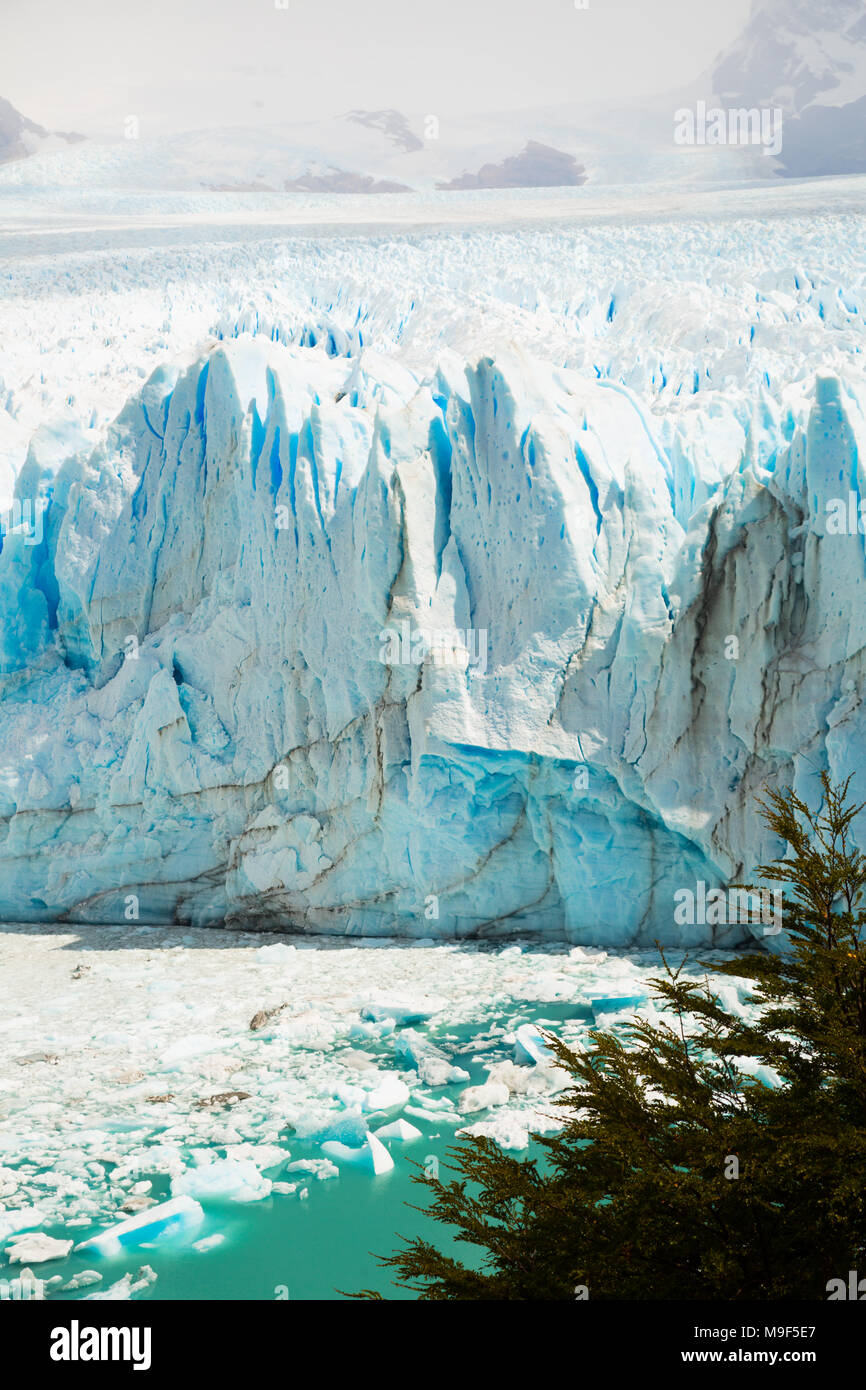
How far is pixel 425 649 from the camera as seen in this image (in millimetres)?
9305

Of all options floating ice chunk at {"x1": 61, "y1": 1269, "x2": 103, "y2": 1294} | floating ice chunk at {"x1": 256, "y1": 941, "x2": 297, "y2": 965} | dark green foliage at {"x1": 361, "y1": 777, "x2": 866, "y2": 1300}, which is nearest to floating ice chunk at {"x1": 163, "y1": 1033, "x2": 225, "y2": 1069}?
floating ice chunk at {"x1": 256, "y1": 941, "x2": 297, "y2": 965}

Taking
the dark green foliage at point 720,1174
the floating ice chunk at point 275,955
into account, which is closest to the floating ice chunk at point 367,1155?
the dark green foliage at point 720,1174

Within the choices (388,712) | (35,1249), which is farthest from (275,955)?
(35,1249)

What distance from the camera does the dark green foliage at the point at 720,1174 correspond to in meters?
2.58

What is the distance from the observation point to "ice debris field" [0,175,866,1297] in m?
7.30

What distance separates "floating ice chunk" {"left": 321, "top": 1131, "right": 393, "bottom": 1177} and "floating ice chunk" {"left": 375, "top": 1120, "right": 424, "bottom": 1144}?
13 cm

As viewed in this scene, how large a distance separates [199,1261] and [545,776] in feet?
16.0

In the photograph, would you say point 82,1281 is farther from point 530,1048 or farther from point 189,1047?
point 530,1048

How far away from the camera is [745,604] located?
8.71 m

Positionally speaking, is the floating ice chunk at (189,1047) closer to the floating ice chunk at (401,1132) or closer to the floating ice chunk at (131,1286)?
the floating ice chunk at (401,1132)

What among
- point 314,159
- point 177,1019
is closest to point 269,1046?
point 177,1019

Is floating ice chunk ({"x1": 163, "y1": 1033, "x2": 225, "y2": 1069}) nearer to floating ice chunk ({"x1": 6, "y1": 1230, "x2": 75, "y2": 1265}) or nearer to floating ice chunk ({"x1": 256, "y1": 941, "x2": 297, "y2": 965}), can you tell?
floating ice chunk ({"x1": 256, "y1": 941, "x2": 297, "y2": 965})

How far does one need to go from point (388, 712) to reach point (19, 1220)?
5.09 metres
